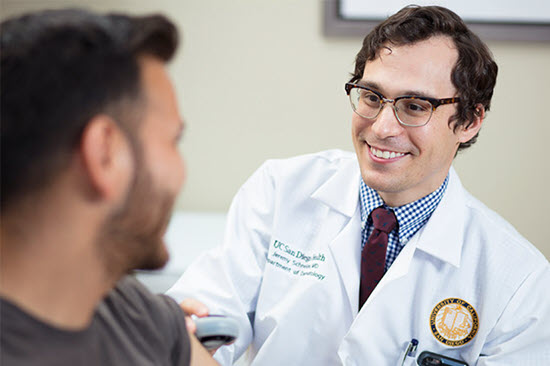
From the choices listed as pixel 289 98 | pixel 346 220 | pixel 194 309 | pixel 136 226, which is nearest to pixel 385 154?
pixel 346 220

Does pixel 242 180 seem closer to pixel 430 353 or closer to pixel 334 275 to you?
pixel 334 275

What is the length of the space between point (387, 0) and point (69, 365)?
5.86 ft

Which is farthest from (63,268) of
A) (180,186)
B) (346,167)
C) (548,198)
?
(548,198)

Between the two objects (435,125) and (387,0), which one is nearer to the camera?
(435,125)

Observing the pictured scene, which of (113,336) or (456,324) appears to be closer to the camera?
(113,336)

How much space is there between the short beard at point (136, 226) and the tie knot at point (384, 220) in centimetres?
70

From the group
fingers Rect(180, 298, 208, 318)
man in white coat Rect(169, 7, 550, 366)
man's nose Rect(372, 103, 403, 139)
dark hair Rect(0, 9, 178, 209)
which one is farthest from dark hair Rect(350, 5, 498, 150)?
dark hair Rect(0, 9, 178, 209)

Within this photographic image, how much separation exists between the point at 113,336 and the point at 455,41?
39.8 inches

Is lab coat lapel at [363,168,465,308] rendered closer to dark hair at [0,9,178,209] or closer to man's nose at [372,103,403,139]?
man's nose at [372,103,403,139]

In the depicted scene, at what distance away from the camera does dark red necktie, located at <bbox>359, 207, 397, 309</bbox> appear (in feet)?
4.21

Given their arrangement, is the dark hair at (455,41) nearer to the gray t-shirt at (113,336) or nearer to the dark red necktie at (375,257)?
the dark red necktie at (375,257)

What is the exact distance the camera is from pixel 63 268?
0.63 m

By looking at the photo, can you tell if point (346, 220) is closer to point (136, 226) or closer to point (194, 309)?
point (194, 309)

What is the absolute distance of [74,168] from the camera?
2.02 ft
